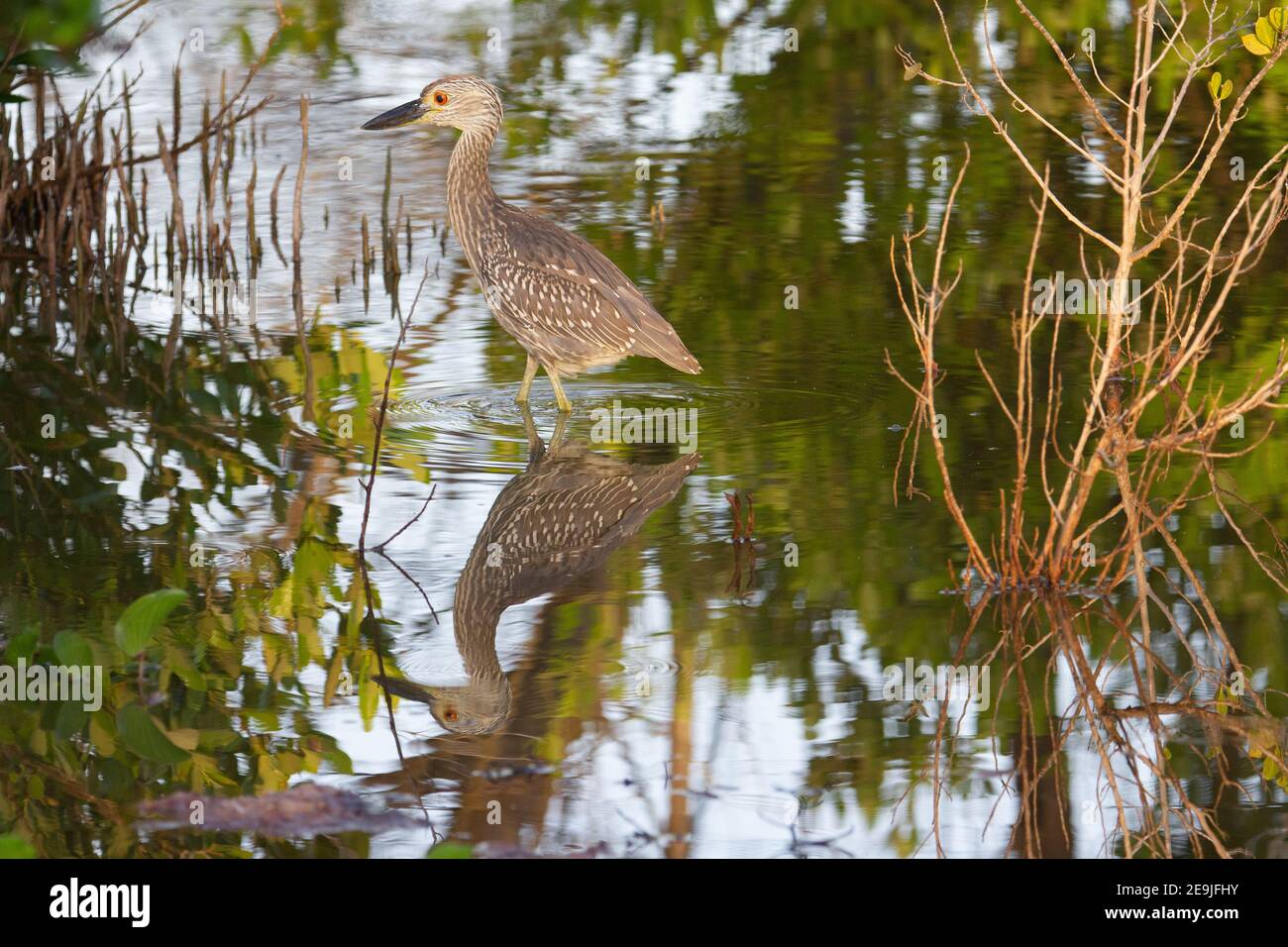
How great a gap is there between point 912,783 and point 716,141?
9.04 m

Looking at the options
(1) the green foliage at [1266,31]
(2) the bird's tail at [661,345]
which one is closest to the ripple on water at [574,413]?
(2) the bird's tail at [661,345]

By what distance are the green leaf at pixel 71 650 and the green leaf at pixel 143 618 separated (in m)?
0.11

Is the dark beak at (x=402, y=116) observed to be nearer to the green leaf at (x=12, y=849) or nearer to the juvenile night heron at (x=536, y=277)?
the juvenile night heron at (x=536, y=277)

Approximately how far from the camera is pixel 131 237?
34.4 ft

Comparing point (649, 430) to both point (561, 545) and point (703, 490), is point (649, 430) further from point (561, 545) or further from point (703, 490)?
point (561, 545)

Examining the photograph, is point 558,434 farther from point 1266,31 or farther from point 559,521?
point 1266,31

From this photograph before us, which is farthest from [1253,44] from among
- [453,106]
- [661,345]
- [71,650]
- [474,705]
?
[453,106]

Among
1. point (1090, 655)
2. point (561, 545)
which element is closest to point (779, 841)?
point (1090, 655)

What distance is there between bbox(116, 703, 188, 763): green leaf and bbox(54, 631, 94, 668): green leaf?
0.63ft

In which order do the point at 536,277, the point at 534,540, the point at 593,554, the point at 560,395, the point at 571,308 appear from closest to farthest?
the point at 593,554, the point at 534,540, the point at 571,308, the point at 536,277, the point at 560,395

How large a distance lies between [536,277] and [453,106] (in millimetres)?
1073

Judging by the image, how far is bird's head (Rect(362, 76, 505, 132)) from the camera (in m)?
9.11

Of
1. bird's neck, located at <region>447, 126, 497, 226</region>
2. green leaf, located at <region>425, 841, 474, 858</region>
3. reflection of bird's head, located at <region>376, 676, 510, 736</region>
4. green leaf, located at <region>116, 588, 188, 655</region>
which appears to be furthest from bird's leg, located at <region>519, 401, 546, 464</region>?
green leaf, located at <region>425, 841, 474, 858</region>

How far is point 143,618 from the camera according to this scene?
5.66m
